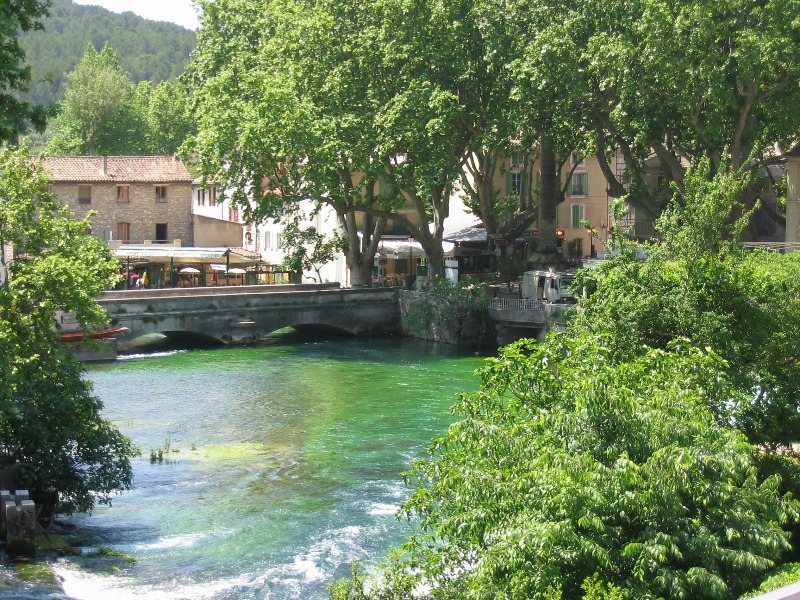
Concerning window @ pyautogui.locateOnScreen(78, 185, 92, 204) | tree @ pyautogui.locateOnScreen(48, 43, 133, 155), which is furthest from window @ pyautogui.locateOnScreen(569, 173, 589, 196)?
A: tree @ pyautogui.locateOnScreen(48, 43, 133, 155)

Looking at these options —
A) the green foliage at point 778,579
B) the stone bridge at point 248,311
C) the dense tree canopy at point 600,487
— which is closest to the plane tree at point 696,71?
the stone bridge at point 248,311

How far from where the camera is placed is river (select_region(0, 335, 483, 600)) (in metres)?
19.5

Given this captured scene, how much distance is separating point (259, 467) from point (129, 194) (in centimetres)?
5095

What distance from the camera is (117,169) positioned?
75.1 meters

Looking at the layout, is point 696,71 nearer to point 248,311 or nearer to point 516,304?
point 516,304

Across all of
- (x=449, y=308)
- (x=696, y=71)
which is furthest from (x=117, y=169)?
(x=696, y=71)

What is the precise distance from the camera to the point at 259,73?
48.3 meters

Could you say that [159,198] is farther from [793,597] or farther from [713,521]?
[793,597]

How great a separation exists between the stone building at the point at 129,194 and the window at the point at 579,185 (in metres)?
26.0

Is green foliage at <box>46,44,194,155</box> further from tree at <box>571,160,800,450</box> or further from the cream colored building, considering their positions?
tree at <box>571,160,800,450</box>

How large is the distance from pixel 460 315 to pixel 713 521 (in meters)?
35.8

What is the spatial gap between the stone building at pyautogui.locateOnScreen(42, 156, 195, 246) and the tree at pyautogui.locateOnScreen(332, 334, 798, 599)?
203 feet

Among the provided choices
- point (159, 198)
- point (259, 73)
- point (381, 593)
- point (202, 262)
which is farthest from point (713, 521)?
point (159, 198)

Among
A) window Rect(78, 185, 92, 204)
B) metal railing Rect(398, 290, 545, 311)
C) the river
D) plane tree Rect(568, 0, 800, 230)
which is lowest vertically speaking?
the river
